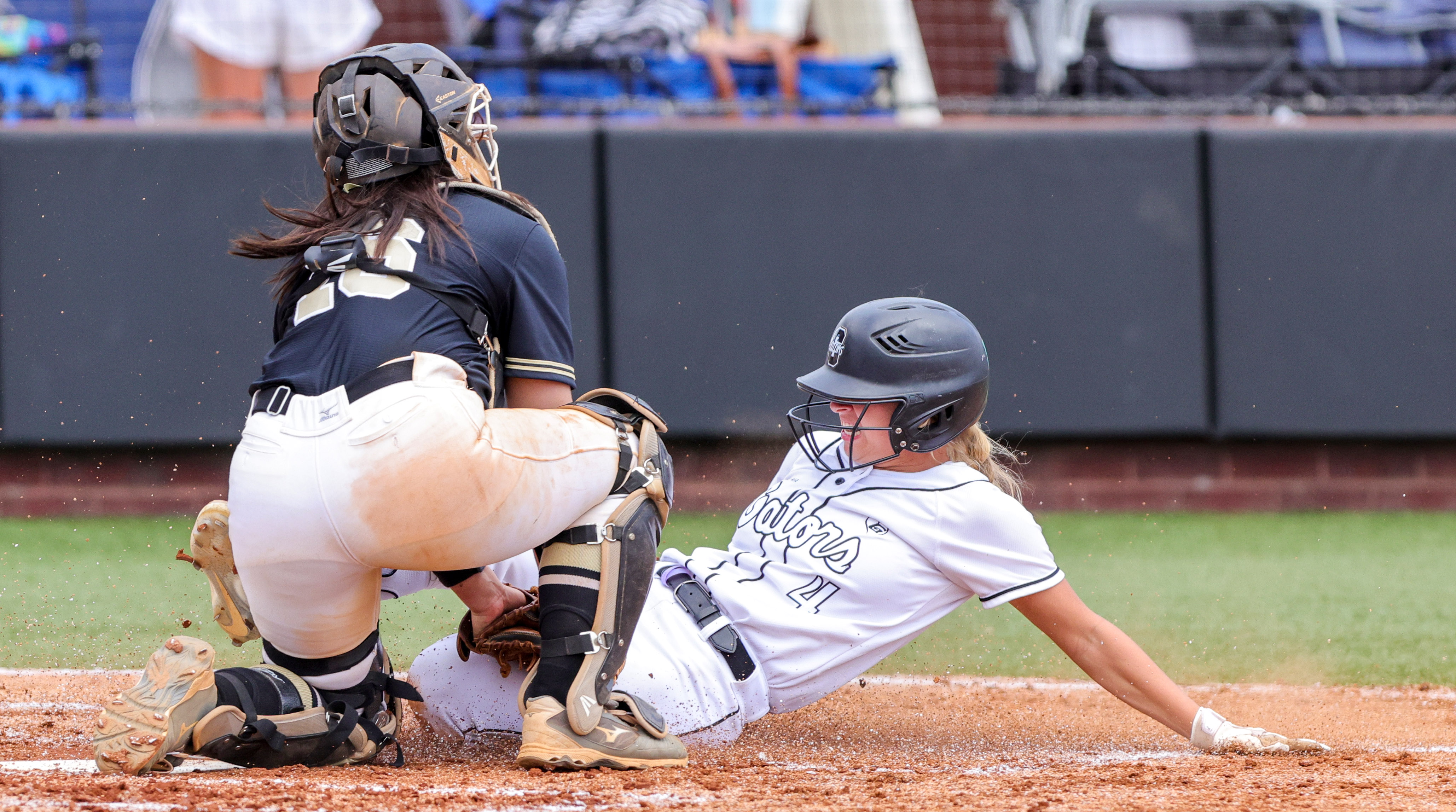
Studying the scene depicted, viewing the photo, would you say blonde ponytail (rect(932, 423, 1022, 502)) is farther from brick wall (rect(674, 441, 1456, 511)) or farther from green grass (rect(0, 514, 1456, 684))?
brick wall (rect(674, 441, 1456, 511))

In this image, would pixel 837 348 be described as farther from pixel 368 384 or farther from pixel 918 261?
pixel 918 261

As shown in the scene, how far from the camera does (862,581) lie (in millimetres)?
2846

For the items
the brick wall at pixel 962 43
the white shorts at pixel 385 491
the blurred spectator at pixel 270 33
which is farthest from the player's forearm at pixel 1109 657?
the brick wall at pixel 962 43

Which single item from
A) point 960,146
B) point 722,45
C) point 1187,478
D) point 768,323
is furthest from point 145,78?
point 1187,478

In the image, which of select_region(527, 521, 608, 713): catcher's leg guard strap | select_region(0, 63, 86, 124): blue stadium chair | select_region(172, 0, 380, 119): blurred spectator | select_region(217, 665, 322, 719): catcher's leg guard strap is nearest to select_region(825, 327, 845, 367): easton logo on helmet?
select_region(527, 521, 608, 713): catcher's leg guard strap

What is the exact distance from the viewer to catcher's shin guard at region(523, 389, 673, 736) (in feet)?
8.34

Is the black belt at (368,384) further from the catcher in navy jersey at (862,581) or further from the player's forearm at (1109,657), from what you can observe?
the player's forearm at (1109,657)

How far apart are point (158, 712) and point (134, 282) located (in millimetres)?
4973

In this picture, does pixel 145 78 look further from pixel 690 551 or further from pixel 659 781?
pixel 659 781

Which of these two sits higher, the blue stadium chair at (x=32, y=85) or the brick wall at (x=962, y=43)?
the blue stadium chair at (x=32, y=85)

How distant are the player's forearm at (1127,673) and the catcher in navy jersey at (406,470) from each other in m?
0.84

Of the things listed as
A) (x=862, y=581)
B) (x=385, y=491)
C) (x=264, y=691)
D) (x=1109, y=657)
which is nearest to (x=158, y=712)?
(x=264, y=691)

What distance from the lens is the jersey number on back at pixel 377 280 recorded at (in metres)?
2.51

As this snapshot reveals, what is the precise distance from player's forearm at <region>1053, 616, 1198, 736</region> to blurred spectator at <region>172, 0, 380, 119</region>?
21.6 ft
